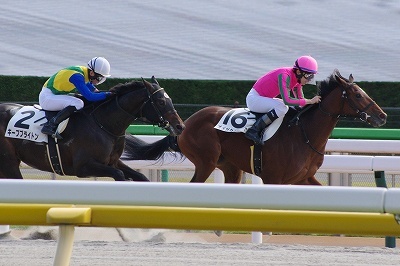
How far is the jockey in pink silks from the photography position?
7.93 m

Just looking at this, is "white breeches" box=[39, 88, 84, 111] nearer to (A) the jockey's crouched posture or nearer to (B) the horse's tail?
(A) the jockey's crouched posture

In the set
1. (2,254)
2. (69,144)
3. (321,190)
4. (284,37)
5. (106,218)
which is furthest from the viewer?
(284,37)

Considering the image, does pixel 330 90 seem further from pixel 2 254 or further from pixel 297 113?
pixel 2 254

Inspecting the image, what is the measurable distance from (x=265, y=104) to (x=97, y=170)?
150 centimetres

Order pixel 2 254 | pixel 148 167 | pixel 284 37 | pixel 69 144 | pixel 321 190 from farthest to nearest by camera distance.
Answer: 1. pixel 284 37
2. pixel 148 167
3. pixel 69 144
4. pixel 2 254
5. pixel 321 190

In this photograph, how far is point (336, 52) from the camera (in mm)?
19781

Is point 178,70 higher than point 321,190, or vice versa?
point 321,190

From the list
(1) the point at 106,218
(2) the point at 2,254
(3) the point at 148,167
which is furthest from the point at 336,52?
(1) the point at 106,218

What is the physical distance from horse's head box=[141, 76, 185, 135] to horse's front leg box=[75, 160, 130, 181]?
544 millimetres

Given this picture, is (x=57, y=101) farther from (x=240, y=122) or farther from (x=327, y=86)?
(x=327, y=86)

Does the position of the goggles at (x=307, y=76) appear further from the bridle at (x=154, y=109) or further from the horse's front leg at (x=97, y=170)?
the horse's front leg at (x=97, y=170)

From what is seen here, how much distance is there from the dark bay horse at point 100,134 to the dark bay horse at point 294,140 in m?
0.60

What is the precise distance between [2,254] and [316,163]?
10.1 feet

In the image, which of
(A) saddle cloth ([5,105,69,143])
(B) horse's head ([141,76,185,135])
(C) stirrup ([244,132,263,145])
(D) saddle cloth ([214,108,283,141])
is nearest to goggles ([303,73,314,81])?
(D) saddle cloth ([214,108,283,141])
